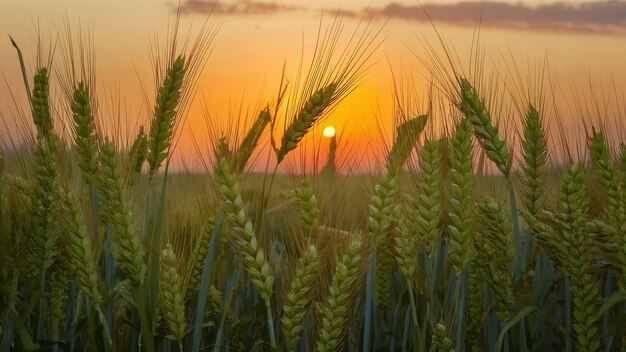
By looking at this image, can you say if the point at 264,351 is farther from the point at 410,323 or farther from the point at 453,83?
the point at 453,83

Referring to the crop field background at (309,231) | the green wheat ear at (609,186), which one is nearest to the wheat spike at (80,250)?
the crop field background at (309,231)

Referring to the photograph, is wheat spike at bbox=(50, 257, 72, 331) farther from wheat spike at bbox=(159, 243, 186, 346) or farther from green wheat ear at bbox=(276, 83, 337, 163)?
green wheat ear at bbox=(276, 83, 337, 163)

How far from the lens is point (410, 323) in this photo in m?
2.25

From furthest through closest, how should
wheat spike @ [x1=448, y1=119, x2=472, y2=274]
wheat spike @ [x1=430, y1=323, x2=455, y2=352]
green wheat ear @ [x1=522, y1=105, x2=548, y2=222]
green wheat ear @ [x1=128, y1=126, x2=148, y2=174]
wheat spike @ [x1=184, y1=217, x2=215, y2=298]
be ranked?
green wheat ear @ [x1=128, y1=126, x2=148, y2=174]
green wheat ear @ [x1=522, y1=105, x2=548, y2=222]
wheat spike @ [x1=184, y1=217, x2=215, y2=298]
wheat spike @ [x1=448, y1=119, x2=472, y2=274]
wheat spike @ [x1=430, y1=323, x2=455, y2=352]

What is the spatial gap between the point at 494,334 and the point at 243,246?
0.79 metres

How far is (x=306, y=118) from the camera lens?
2.03 meters

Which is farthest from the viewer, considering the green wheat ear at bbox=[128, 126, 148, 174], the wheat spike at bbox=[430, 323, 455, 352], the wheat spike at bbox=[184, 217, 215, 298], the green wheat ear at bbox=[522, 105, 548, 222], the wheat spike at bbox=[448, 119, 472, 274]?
the green wheat ear at bbox=[128, 126, 148, 174]

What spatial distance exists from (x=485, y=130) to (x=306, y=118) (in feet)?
1.39

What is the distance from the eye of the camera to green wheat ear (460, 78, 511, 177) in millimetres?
1996

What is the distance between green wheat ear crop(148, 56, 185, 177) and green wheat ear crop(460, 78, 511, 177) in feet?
2.29

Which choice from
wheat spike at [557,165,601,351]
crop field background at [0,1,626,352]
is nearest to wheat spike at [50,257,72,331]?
crop field background at [0,1,626,352]

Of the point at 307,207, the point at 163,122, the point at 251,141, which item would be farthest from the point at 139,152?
the point at 307,207

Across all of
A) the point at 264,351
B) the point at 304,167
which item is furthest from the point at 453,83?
the point at 264,351

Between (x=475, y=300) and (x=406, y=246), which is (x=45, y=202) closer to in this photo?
(x=406, y=246)
